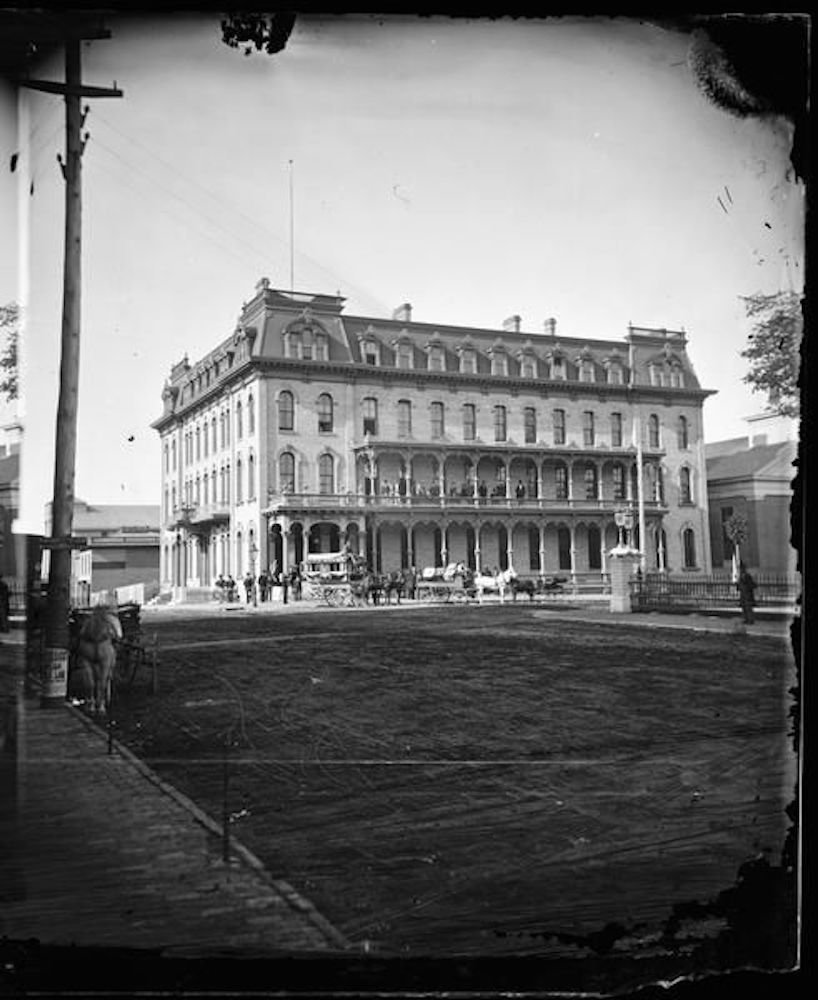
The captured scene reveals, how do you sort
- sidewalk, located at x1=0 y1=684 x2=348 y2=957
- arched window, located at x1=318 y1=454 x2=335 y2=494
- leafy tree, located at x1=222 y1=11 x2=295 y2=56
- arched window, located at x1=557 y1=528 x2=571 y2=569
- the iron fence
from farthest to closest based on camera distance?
1. arched window, located at x1=557 y1=528 x2=571 y2=569
2. the iron fence
3. arched window, located at x1=318 y1=454 x2=335 y2=494
4. leafy tree, located at x1=222 y1=11 x2=295 y2=56
5. sidewalk, located at x1=0 y1=684 x2=348 y2=957

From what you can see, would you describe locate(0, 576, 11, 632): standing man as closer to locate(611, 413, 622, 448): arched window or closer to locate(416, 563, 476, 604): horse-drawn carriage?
locate(416, 563, 476, 604): horse-drawn carriage

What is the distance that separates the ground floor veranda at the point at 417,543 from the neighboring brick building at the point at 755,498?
0.22m

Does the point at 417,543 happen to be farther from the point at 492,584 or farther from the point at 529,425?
the point at 529,425

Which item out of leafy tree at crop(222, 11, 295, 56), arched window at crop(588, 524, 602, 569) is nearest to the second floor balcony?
arched window at crop(588, 524, 602, 569)

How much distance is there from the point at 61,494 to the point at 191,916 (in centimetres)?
138

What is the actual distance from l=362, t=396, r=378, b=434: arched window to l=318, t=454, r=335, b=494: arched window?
17 cm

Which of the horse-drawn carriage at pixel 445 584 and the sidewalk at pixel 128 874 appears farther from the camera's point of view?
the horse-drawn carriage at pixel 445 584

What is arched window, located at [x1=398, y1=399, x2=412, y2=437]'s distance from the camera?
302cm

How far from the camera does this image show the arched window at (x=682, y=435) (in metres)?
3.21

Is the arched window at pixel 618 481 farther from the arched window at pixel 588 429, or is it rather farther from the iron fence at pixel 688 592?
the iron fence at pixel 688 592

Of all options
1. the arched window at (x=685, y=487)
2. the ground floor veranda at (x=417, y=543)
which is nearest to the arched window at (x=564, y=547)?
the ground floor veranda at (x=417, y=543)

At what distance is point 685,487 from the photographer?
3195 mm

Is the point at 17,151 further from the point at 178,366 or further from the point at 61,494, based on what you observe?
the point at 61,494

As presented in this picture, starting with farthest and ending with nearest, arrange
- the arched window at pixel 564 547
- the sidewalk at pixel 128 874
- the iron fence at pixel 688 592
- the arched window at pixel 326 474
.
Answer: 1. the arched window at pixel 564 547
2. the iron fence at pixel 688 592
3. the arched window at pixel 326 474
4. the sidewalk at pixel 128 874
